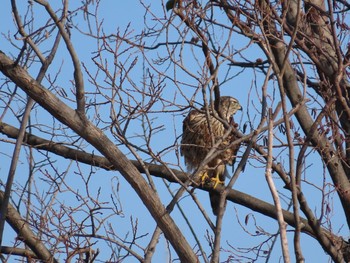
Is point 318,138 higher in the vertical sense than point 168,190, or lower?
higher

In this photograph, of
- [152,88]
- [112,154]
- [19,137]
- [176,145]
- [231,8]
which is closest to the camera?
[112,154]

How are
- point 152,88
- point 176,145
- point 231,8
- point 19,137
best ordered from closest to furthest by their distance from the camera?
point 176,145, point 152,88, point 19,137, point 231,8

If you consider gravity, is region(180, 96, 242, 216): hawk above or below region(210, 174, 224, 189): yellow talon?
above

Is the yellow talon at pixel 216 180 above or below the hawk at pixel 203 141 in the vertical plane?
below

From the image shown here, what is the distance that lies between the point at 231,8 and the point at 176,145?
130 centimetres

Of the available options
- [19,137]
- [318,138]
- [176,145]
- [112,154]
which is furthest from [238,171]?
[19,137]

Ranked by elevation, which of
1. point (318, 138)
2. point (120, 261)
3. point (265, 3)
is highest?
point (265, 3)

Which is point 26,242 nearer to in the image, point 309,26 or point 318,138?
point 318,138

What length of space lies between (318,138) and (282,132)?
21 cm

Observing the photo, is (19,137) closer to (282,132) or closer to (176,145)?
(176,145)

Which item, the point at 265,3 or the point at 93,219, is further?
the point at 265,3

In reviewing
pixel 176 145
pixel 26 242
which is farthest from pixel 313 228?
pixel 26 242

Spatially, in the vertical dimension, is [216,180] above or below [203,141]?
below

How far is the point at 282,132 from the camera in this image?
15.6ft
